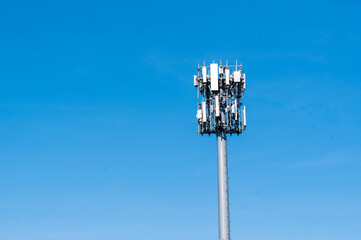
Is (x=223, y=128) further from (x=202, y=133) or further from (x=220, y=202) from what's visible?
(x=220, y=202)

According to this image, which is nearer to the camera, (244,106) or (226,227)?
(226,227)

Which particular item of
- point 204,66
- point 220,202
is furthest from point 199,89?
point 220,202

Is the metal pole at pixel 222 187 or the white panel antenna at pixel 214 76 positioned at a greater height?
the white panel antenna at pixel 214 76

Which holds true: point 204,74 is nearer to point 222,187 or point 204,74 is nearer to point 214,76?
point 214,76

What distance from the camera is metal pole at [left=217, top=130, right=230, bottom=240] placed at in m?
108

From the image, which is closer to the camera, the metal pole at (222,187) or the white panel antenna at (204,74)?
the metal pole at (222,187)

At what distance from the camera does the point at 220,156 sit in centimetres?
11194

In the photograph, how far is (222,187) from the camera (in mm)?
109625

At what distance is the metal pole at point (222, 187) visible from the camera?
10750 centimetres

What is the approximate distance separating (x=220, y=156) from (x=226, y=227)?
42.8ft

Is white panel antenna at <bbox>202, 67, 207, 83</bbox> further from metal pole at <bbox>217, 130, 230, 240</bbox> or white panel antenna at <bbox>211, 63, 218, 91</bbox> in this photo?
metal pole at <bbox>217, 130, 230, 240</bbox>

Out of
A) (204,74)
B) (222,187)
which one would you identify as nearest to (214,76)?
(204,74)

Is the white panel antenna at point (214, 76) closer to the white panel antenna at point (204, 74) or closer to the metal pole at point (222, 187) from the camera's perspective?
the white panel antenna at point (204, 74)

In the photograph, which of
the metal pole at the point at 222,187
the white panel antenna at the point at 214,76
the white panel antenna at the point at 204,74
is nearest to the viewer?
the metal pole at the point at 222,187
